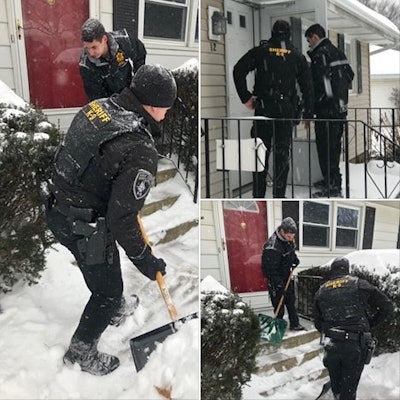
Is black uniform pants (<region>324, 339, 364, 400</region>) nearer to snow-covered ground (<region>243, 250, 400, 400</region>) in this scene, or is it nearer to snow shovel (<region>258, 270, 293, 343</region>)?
snow-covered ground (<region>243, 250, 400, 400</region>)

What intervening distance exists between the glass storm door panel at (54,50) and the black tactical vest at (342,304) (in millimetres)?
1776

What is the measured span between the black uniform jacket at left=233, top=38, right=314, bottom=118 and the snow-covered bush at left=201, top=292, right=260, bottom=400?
46.6 inches

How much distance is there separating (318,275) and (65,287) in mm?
1445

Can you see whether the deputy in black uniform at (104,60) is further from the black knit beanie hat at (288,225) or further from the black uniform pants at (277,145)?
the black knit beanie hat at (288,225)

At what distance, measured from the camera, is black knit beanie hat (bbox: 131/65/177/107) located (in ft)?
7.00

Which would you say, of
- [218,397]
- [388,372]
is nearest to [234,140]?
[218,397]

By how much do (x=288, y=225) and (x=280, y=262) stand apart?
0.72ft

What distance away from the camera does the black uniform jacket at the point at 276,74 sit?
120 inches

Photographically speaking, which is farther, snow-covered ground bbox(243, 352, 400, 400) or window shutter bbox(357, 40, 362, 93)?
window shutter bbox(357, 40, 362, 93)

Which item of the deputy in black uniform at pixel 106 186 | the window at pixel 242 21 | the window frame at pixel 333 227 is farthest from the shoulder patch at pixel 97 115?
the window frame at pixel 333 227

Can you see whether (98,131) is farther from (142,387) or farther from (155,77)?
(142,387)

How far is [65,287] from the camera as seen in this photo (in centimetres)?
267

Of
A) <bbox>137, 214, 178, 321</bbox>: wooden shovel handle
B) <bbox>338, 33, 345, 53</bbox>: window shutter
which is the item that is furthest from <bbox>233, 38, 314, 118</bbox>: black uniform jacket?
<bbox>137, 214, 178, 321</bbox>: wooden shovel handle

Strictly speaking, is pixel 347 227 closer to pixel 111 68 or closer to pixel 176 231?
pixel 176 231
